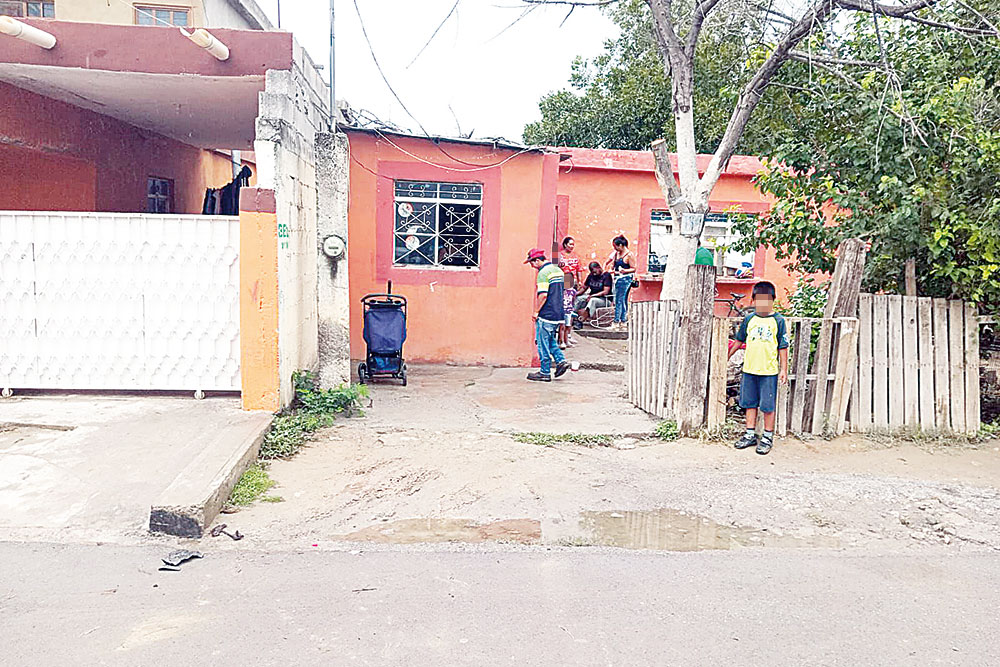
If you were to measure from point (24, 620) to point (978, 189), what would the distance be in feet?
25.9

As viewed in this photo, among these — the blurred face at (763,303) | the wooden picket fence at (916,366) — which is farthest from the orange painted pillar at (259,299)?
the wooden picket fence at (916,366)

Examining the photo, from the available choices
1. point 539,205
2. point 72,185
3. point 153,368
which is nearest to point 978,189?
point 539,205

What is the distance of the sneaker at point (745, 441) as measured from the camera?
22.7 ft

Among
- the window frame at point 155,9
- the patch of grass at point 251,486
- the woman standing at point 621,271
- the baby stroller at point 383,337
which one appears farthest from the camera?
the window frame at point 155,9

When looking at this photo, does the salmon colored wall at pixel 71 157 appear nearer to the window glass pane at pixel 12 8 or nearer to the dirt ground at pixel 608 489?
the window glass pane at pixel 12 8

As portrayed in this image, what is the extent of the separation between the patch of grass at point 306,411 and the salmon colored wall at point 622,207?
295 inches

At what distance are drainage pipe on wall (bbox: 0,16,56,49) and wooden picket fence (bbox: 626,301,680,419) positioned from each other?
5914 mm

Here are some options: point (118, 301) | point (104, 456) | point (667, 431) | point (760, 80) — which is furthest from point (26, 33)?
point (760, 80)

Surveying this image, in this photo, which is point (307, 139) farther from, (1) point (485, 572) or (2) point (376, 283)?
(1) point (485, 572)

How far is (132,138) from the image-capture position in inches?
457

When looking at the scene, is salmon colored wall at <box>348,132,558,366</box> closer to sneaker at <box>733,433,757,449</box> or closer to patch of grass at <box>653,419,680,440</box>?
patch of grass at <box>653,419,680,440</box>

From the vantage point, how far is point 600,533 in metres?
5.05

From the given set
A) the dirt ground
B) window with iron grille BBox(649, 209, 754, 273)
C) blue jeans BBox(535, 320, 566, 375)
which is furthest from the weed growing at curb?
window with iron grille BBox(649, 209, 754, 273)

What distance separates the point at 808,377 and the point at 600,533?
3.13 meters
